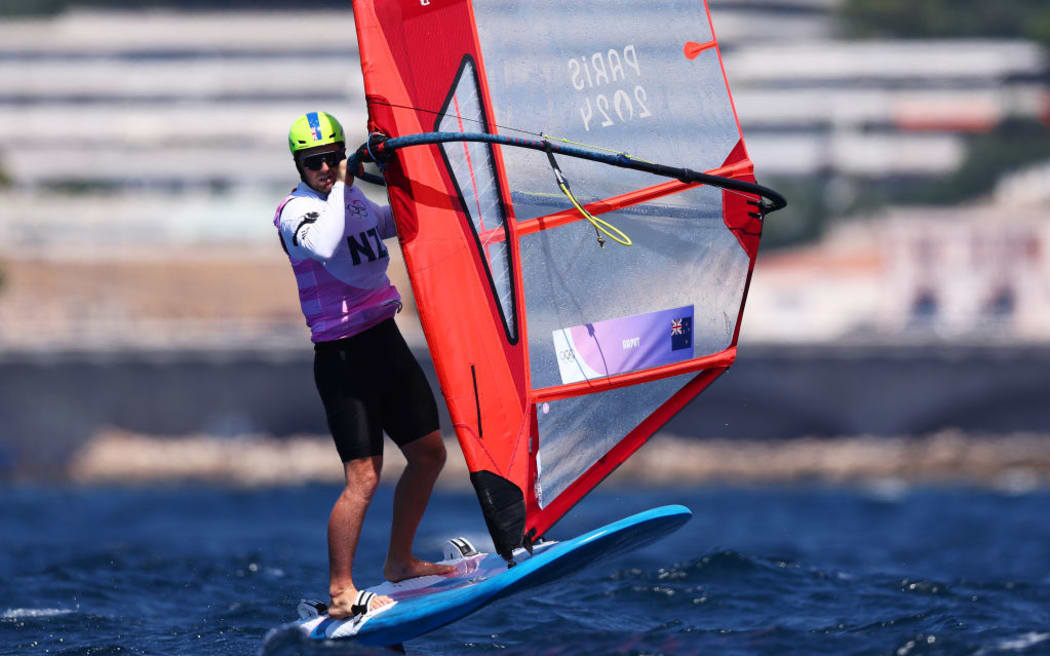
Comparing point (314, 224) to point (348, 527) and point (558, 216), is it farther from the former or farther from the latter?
point (348, 527)

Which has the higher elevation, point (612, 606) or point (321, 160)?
point (321, 160)

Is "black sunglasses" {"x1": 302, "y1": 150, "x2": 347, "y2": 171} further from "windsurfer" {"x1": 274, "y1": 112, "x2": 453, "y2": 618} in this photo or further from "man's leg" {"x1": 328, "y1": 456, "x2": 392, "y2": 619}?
"man's leg" {"x1": 328, "y1": 456, "x2": 392, "y2": 619}

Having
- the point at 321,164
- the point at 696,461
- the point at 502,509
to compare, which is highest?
the point at 321,164

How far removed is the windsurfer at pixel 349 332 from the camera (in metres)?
7.72

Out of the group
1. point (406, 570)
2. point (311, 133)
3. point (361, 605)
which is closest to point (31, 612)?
point (406, 570)

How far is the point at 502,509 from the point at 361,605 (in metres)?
0.83

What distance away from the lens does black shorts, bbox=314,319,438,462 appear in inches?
308

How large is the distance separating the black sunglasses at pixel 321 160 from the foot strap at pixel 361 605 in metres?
2.08

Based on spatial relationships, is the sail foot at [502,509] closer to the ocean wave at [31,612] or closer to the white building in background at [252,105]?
the ocean wave at [31,612]

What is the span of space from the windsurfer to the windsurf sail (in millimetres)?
260

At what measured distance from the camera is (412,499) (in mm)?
8242

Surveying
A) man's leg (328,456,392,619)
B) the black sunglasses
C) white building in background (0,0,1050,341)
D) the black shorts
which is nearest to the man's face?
the black sunglasses

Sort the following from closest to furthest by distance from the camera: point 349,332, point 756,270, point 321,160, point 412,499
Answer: point 321,160 < point 349,332 < point 412,499 < point 756,270

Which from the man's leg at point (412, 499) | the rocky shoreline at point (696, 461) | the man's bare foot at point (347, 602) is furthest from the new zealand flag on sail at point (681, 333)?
the rocky shoreline at point (696, 461)
